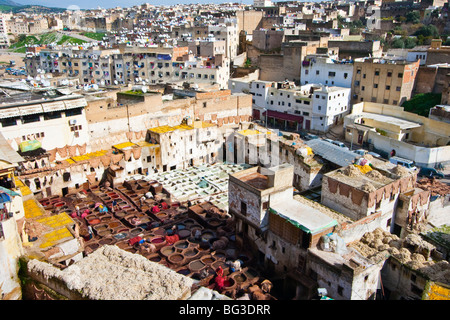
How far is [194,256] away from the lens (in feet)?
71.1

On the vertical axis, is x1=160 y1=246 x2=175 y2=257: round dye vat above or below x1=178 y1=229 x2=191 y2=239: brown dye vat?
above

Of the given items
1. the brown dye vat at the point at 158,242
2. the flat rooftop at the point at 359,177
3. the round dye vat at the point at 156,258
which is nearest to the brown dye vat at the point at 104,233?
the brown dye vat at the point at 158,242

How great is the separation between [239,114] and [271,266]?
27.0 meters

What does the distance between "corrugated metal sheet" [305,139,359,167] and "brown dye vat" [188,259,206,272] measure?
1209cm

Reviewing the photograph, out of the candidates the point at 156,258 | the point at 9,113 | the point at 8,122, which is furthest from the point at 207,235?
the point at 8,122

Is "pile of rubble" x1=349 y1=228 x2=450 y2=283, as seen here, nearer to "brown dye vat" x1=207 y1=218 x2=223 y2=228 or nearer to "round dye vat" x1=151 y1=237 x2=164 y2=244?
"brown dye vat" x1=207 y1=218 x2=223 y2=228

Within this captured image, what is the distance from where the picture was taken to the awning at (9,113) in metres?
29.0

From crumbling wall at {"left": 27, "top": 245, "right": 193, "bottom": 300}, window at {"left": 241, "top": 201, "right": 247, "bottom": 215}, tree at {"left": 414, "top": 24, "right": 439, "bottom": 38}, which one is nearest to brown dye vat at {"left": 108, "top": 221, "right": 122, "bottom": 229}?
window at {"left": 241, "top": 201, "right": 247, "bottom": 215}

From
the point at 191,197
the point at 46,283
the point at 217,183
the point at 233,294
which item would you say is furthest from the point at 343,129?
the point at 46,283

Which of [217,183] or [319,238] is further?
[217,183]

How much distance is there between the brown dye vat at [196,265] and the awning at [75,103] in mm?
18564

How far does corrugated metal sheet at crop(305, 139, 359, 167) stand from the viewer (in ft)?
88.0
